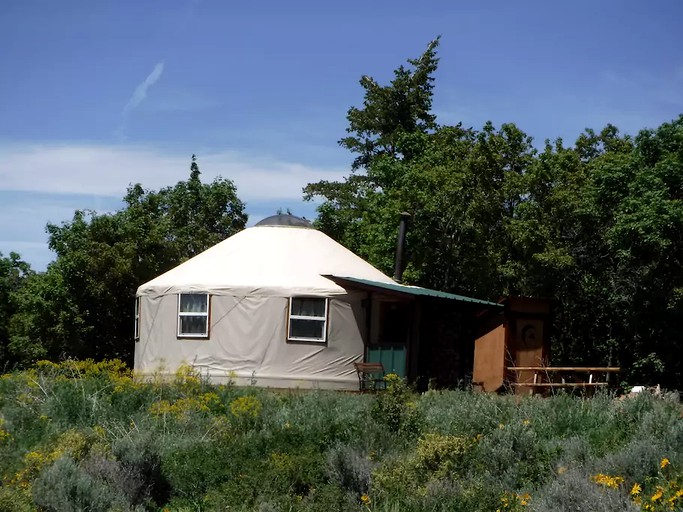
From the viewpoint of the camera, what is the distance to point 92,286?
91.0 feet

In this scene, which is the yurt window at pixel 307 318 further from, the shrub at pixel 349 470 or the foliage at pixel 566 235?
the shrub at pixel 349 470

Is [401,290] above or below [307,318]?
above

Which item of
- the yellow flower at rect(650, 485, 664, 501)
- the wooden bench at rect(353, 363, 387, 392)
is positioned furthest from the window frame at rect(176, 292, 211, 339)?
the yellow flower at rect(650, 485, 664, 501)

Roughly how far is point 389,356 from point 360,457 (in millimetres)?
9608

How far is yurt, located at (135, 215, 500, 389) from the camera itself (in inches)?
742

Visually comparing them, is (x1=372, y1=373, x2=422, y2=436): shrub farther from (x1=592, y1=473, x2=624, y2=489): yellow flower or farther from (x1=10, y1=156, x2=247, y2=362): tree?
(x1=10, y1=156, x2=247, y2=362): tree

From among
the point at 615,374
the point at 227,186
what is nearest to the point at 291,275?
the point at 615,374

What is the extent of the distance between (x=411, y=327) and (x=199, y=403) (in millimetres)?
7261

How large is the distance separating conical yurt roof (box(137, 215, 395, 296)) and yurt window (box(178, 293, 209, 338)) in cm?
18

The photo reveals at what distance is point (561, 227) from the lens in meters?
24.2

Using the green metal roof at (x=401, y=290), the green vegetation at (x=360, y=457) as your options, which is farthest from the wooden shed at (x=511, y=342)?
the green vegetation at (x=360, y=457)

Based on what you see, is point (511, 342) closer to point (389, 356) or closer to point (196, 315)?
point (389, 356)

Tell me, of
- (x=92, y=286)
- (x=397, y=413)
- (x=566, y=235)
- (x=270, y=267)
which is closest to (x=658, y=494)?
(x=397, y=413)

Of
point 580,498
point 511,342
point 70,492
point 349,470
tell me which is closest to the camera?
point 580,498
